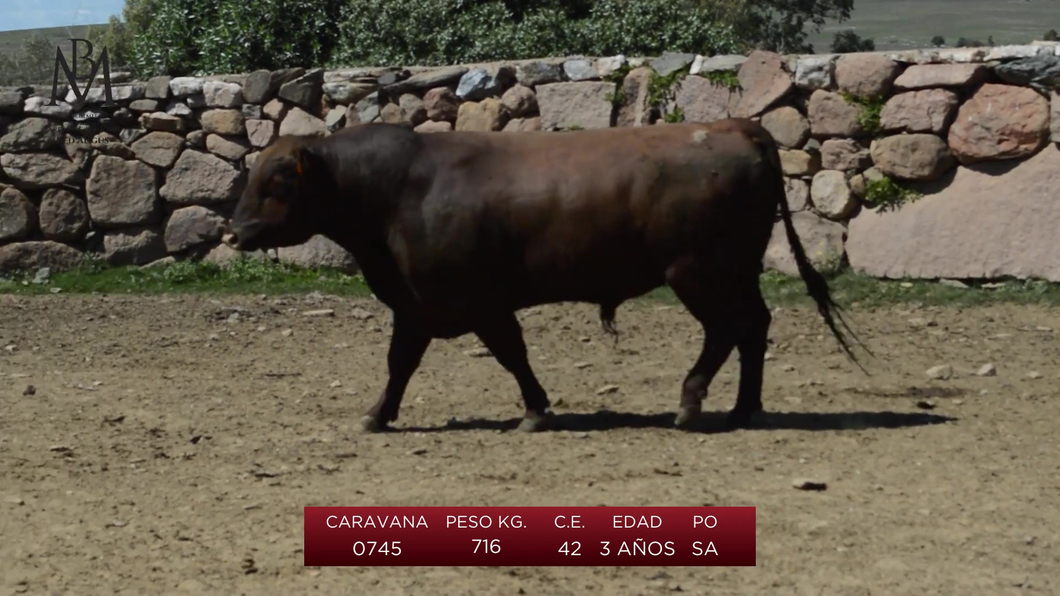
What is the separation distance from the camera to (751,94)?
11.3 m

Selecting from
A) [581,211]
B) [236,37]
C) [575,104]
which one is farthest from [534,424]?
[236,37]

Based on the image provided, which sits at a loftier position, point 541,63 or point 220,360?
point 541,63

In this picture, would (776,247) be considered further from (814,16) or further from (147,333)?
(814,16)

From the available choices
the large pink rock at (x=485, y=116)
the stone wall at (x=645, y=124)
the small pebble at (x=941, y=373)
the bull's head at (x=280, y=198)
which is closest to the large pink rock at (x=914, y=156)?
the stone wall at (x=645, y=124)

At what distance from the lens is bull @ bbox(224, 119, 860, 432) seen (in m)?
7.12

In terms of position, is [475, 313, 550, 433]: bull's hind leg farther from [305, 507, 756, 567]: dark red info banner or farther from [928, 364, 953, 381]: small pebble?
[928, 364, 953, 381]: small pebble

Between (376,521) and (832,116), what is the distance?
20.9 feet

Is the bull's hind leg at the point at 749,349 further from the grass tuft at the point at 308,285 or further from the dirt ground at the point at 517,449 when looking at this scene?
the grass tuft at the point at 308,285

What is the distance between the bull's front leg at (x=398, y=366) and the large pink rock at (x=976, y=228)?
430 cm

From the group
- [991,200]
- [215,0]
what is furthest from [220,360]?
[215,0]

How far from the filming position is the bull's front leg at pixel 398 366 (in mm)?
7535

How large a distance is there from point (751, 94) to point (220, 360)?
167 inches

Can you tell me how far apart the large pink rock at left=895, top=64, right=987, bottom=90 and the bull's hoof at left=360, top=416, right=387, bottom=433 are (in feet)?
16.4

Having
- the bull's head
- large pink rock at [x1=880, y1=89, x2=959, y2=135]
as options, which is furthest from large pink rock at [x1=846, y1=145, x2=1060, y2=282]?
the bull's head
